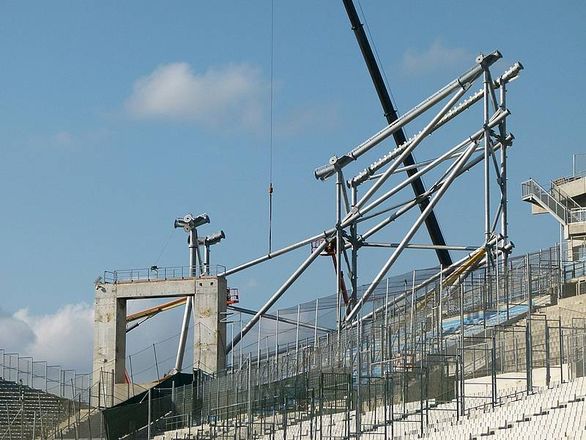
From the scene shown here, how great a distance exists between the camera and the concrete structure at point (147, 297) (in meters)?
60.4

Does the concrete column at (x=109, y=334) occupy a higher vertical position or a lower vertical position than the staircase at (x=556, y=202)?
lower

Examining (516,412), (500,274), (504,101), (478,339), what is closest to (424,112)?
(504,101)

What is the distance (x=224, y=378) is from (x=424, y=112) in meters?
16.3

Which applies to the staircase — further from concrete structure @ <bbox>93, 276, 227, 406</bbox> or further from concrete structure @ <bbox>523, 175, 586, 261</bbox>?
concrete structure @ <bbox>93, 276, 227, 406</bbox>

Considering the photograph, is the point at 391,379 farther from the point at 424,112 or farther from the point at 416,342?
the point at 424,112

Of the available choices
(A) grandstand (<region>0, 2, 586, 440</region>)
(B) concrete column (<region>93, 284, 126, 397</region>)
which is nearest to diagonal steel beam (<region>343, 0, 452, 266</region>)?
(A) grandstand (<region>0, 2, 586, 440</region>)

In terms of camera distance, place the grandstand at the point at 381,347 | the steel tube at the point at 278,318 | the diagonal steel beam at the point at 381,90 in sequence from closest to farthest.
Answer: the grandstand at the point at 381,347
the steel tube at the point at 278,318
the diagonal steel beam at the point at 381,90

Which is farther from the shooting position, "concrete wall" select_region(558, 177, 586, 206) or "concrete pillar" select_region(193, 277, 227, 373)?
"concrete wall" select_region(558, 177, 586, 206)

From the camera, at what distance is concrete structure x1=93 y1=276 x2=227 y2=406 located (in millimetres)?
60438

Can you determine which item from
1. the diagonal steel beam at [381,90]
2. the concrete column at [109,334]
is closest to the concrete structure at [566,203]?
the diagonal steel beam at [381,90]

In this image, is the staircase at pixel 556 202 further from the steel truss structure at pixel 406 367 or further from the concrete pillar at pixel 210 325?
the concrete pillar at pixel 210 325

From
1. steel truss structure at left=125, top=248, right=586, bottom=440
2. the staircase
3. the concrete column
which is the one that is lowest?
steel truss structure at left=125, top=248, right=586, bottom=440

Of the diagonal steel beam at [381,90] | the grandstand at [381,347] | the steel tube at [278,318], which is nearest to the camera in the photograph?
the grandstand at [381,347]

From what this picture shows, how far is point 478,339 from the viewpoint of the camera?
42750mm
